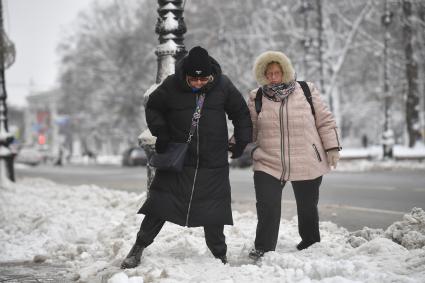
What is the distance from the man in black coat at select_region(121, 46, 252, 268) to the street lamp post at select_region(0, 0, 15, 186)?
1003cm

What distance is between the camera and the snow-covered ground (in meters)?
4.18

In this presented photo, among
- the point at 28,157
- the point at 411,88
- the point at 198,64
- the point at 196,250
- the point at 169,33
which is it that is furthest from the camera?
the point at 28,157

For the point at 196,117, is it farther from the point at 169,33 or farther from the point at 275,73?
the point at 169,33

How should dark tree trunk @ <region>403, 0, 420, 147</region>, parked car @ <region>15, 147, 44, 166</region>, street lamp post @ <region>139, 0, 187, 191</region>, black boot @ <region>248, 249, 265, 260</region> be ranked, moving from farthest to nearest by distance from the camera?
parked car @ <region>15, 147, 44, 166</region>
dark tree trunk @ <region>403, 0, 420, 147</region>
street lamp post @ <region>139, 0, 187, 191</region>
black boot @ <region>248, 249, 265, 260</region>

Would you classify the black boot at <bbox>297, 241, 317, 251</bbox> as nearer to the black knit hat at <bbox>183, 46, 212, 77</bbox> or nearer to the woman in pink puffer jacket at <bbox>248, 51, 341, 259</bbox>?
the woman in pink puffer jacket at <bbox>248, 51, 341, 259</bbox>

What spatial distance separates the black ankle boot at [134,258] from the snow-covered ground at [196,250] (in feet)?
0.23

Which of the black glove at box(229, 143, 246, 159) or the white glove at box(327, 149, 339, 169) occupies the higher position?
the black glove at box(229, 143, 246, 159)

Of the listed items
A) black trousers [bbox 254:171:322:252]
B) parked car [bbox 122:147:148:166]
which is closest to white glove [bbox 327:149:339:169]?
black trousers [bbox 254:171:322:252]

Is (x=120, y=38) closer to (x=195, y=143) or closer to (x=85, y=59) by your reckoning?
(x=85, y=59)

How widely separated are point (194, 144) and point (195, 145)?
0.01 meters

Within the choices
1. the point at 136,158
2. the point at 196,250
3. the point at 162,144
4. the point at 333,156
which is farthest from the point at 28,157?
the point at 333,156

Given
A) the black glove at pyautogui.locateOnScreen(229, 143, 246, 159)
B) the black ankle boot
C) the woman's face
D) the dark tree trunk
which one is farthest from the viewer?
the dark tree trunk

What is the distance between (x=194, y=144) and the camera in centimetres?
489

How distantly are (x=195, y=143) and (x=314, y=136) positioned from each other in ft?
3.50
